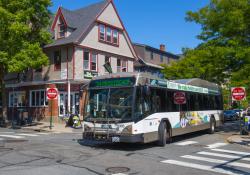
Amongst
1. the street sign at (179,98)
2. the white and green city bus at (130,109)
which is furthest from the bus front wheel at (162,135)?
the street sign at (179,98)

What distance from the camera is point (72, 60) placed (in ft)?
102

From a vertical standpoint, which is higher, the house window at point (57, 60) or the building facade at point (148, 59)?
the building facade at point (148, 59)

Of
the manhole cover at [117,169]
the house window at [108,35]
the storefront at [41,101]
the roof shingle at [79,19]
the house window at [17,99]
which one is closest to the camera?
the manhole cover at [117,169]

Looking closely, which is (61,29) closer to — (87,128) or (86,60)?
(86,60)

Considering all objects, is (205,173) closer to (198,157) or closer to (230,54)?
(198,157)

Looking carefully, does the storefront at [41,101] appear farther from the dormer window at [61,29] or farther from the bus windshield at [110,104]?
the bus windshield at [110,104]

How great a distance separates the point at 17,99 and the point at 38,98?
3.26 m

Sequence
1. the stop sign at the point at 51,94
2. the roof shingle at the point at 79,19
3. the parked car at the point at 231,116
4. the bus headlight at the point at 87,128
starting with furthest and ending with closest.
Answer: the parked car at the point at 231,116 < the roof shingle at the point at 79,19 < the stop sign at the point at 51,94 < the bus headlight at the point at 87,128

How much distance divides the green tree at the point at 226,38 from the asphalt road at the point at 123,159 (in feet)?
28.4

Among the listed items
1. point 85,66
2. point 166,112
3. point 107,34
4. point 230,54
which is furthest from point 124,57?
point 166,112

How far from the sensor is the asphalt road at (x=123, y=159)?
385 inches

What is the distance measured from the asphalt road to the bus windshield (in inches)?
50.4

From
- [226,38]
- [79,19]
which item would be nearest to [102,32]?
[79,19]

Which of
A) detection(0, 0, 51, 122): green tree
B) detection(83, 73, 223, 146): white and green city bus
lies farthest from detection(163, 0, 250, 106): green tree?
detection(0, 0, 51, 122): green tree
